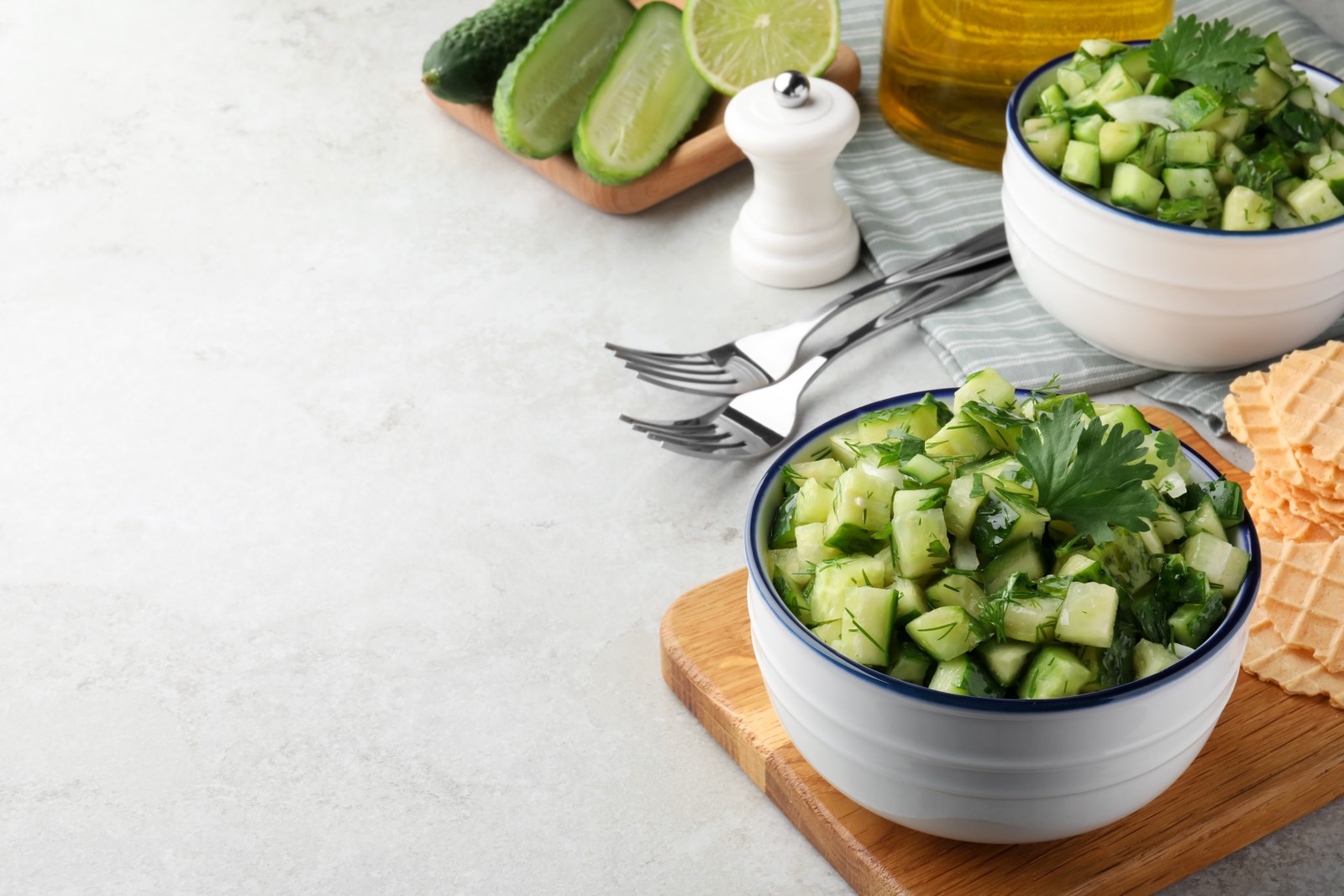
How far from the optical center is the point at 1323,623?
3.53 ft

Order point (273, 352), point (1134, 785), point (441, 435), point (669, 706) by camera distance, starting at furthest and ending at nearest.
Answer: point (273, 352) → point (441, 435) → point (669, 706) → point (1134, 785)

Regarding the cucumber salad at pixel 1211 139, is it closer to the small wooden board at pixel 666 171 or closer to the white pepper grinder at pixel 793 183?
the white pepper grinder at pixel 793 183

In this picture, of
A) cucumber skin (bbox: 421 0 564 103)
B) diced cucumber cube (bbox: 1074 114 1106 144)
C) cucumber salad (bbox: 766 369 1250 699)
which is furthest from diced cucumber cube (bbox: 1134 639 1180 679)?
cucumber skin (bbox: 421 0 564 103)

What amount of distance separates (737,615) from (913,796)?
1.06ft

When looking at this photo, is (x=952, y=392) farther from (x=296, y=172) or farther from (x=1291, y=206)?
(x=296, y=172)

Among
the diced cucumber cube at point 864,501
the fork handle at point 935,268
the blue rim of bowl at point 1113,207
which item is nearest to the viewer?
the diced cucumber cube at point 864,501

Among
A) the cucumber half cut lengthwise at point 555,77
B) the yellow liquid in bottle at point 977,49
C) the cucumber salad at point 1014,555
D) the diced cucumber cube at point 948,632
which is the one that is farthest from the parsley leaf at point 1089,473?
the cucumber half cut lengthwise at point 555,77

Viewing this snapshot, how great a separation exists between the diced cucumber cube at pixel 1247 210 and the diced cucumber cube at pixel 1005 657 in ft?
2.18

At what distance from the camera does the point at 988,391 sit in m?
0.99

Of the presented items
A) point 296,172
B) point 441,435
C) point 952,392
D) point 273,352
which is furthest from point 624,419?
point 296,172

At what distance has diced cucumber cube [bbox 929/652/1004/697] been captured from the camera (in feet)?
2.67

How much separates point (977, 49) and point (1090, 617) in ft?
3.51

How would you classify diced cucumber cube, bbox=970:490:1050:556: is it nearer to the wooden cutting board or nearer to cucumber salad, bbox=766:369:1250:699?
cucumber salad, bbox=766:369:1250:699

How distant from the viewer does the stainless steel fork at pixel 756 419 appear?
4.47ft
